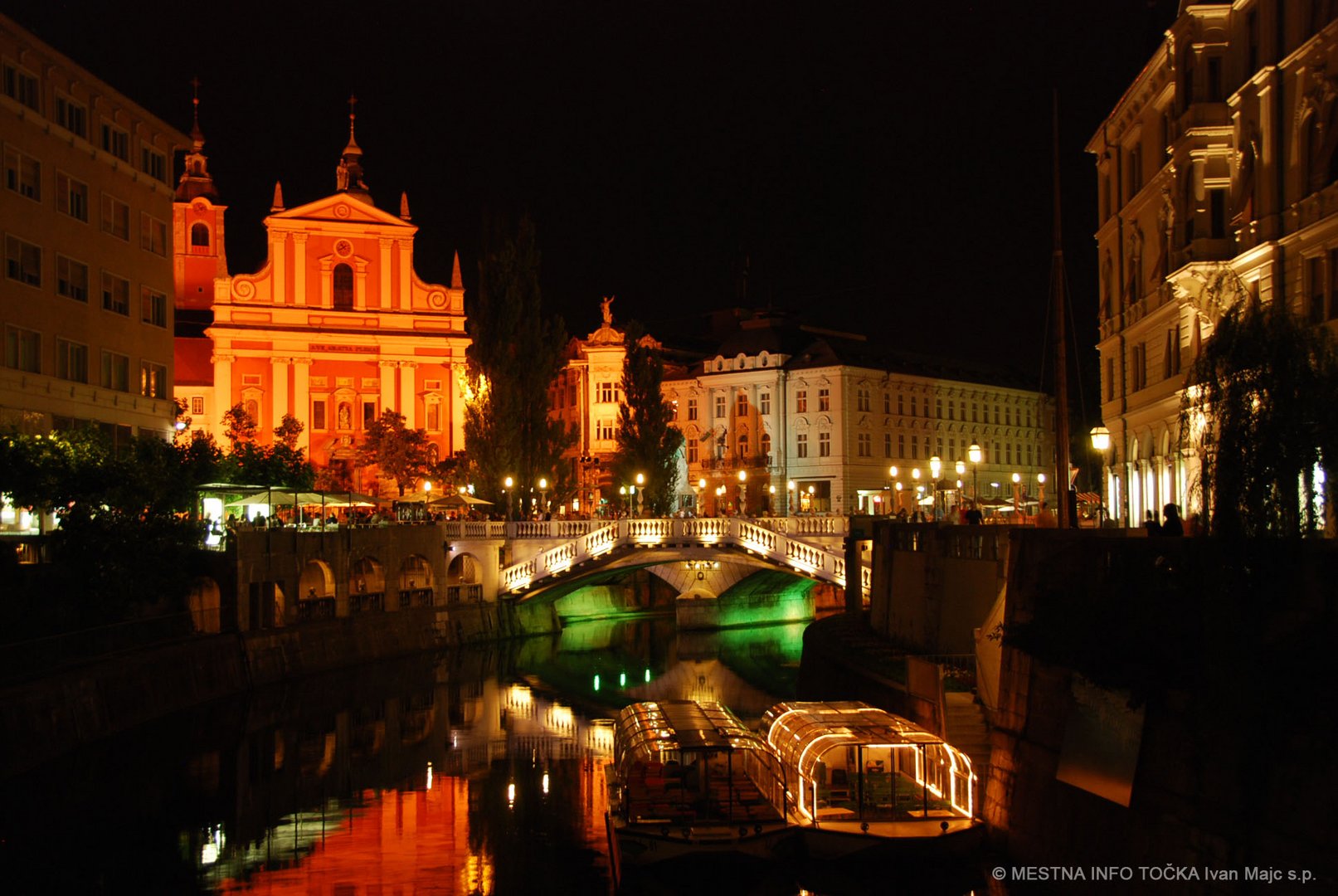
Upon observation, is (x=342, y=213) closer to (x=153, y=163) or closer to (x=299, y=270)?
(x=299, y=270)

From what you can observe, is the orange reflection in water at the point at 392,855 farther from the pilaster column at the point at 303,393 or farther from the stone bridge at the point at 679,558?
the pilaster column at the point at 303,393

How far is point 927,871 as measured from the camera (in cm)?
2373

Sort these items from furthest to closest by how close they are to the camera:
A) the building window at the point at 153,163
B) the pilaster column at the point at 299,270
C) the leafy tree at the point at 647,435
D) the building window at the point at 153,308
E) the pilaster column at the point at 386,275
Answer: the pilaster column at the point at 386,275 → the pilaster column at the point at 299,270 → the leafy tree at the point at 647,435 → the building window at the point at 153,308 → the building window at the point at 153,163

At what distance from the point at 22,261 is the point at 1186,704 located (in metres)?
37.9

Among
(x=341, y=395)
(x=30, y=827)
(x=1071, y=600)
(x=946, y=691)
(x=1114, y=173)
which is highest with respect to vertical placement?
(x=1114, y=173)

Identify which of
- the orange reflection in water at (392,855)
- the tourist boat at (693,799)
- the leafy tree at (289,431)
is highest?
the leafy tree at (289,431)

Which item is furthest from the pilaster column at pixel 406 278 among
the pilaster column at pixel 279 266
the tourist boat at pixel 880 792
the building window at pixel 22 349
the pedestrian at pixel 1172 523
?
the pedestrian at pixel 1172 523

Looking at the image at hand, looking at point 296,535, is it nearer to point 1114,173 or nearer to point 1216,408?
point 1114,173

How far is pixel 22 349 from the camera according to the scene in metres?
44.8

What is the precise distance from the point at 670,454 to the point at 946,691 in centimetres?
4830

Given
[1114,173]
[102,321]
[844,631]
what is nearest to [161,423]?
[102,321]

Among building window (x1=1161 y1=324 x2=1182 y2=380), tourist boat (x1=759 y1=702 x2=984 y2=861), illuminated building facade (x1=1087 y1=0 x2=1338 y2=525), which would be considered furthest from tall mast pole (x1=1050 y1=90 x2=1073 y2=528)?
building window (x1=1161 y1=324 x2=1182 y2=380)

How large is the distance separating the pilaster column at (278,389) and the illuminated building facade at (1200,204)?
47596 mm

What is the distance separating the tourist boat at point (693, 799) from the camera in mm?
24016
